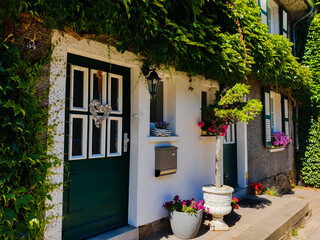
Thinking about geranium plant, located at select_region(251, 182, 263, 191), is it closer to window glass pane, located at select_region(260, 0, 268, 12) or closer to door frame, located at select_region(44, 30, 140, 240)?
door frame, located at select_region(44, 30, 140, 240)

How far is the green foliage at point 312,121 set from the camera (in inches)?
330

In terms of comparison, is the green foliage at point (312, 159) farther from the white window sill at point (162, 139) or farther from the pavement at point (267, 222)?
the white window sill at point (162, 139)

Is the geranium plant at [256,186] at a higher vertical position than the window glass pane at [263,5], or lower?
lower

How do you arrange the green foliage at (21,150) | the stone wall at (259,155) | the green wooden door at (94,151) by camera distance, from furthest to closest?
the stone wall at (259,155), the green wooden door at (94,151), the green foliage at (21,150)

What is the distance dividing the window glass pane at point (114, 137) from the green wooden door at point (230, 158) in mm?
3013

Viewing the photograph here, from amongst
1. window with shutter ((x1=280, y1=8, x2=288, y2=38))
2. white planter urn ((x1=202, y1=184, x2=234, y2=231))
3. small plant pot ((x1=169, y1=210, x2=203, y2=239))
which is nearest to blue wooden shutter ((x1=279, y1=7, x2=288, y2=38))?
window with shutter ((x1=280, y1=8, x2=288, y2=38))

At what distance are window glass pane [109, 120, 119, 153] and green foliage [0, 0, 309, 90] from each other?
40.3 inches

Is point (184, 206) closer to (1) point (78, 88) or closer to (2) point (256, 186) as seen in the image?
(1) point (78, 88)

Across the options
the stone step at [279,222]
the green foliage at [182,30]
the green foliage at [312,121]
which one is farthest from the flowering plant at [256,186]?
the green foliage at [312,121]

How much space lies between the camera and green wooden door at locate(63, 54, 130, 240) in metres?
3.00

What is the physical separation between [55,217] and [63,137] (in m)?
0.85

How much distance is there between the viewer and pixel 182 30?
3.45m

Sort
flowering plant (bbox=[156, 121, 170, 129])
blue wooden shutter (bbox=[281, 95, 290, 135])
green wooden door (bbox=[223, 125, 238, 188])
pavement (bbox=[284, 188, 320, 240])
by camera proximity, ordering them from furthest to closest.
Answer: blue wooden shutter (bbox=[281, 95, 290, 135]), green wooden door (bbox=[223, 125, 238, 188]), pavement (bbox=[284, 188, 320, 240]), flowering plant (bbox=[156, 121, 170, 129])

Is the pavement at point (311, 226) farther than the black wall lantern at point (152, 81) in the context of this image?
Yes
